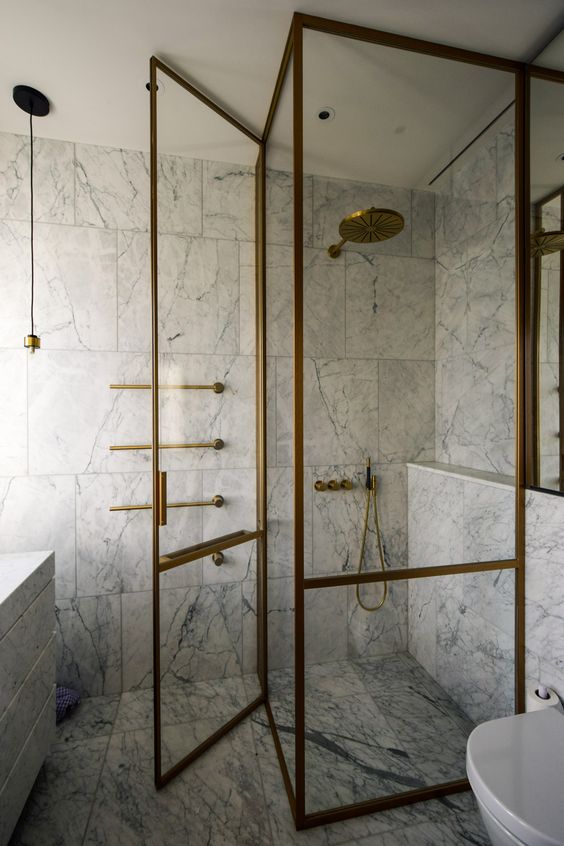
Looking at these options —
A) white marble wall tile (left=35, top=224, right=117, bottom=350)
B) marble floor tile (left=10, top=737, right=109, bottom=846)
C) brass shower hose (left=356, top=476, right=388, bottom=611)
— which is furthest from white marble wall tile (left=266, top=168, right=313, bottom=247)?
marble floor tile (left=10, top=737, right=109, bottom=846)

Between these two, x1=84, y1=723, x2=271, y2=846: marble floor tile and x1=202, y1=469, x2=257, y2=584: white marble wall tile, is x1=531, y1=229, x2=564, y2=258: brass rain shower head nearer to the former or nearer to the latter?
x1=202, y1=469, x2=257, y2=584: white marble wall tile

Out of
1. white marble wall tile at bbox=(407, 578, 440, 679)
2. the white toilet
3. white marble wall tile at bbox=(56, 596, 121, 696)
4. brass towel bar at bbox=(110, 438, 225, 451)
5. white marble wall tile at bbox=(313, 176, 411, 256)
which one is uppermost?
white marble wall tile at bbox=(313, 176, 411, 256)

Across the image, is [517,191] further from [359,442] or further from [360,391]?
[359,442]

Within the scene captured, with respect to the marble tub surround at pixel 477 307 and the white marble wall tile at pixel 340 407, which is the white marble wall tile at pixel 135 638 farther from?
the marble tub surround at pixel 477 307

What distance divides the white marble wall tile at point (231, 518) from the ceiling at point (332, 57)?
1242 mm

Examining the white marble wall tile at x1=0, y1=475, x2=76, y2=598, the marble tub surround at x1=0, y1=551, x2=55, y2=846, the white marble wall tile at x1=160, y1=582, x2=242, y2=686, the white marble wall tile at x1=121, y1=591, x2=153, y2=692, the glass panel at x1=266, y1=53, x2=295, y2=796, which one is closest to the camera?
the marble tub surround at x1=0, y1=551, x2=55, y2=846

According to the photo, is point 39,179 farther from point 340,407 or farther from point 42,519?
point 340,407

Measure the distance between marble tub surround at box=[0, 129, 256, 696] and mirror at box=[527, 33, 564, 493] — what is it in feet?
3.65

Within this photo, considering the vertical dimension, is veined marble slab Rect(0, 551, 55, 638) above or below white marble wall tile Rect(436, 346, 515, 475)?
below

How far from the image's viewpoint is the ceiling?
1306mm

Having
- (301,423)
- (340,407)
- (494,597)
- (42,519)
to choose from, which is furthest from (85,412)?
(494,597)

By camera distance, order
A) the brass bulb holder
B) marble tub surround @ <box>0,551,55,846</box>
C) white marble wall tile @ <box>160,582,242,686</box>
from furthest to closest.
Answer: the brass bulb holder < white marble wall tile @ <box>160,582,242,686</box> < marble tub surround @ <box>0,551,55,846</box>

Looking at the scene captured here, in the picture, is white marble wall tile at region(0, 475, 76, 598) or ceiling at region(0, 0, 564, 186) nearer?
ceiling at region(0, 0, 564, 186)

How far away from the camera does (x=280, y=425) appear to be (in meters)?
1.78
